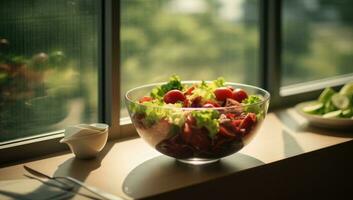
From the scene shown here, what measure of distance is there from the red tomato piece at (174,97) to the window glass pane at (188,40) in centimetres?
27

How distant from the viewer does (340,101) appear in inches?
76.0

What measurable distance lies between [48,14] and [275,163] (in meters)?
0.67

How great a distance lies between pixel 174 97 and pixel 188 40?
42 cm

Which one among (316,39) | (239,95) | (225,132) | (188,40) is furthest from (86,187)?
(316,39)

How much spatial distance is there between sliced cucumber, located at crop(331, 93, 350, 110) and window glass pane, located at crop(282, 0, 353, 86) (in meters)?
0.28

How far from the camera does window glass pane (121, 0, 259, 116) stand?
1773 millimetres

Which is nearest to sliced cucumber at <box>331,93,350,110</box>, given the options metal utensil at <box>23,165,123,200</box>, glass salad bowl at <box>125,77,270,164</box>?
glass salad bowl at <box>125,77,270,164</box>

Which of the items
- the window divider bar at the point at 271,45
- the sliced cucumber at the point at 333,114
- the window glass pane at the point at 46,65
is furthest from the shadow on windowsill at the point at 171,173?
the window divider bar at the point at 271,45

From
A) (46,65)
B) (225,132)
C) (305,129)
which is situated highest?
(46,65)

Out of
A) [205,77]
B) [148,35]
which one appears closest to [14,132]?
[148,35]

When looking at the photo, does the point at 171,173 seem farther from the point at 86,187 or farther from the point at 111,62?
the point at 111,62

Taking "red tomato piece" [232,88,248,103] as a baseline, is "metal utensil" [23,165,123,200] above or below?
below

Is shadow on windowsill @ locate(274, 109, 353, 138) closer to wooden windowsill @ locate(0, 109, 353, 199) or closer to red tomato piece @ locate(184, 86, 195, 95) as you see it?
wooden windowsill @ locate(0, 109, 353, 199)

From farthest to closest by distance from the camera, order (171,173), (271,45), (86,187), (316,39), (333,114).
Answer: (316,39), (271,45), (333,114), (171,173), (86,187)
